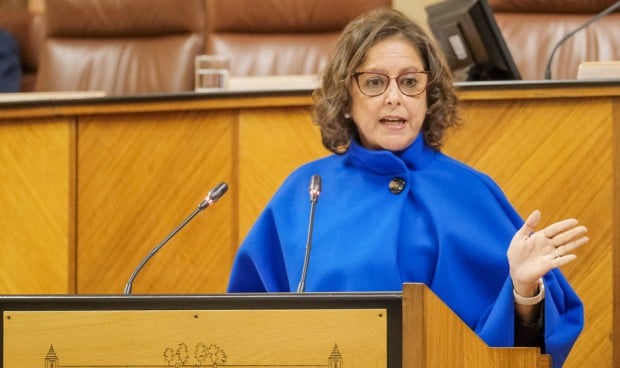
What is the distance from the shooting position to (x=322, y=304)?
156 cm

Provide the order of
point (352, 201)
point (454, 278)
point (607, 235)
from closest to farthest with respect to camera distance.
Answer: point (454, 278) < point (352, 201) < point (607, 235)

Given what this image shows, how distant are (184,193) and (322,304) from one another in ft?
5.22

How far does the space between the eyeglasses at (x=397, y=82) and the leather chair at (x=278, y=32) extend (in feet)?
7.17

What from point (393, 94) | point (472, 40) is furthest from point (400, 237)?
point (472, 40)

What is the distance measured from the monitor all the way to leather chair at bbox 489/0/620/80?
86 cm

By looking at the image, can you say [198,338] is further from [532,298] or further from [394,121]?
[394,121]

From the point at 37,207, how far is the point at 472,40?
1350mm

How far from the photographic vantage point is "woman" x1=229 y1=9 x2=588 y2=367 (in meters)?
2.01

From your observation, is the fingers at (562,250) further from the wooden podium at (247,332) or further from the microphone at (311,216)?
the microphone at (311,216)

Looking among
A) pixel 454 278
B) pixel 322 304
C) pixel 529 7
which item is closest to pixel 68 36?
pixel 529 7

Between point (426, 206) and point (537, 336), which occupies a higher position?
point (426, 206)

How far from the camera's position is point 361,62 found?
91.7 inches

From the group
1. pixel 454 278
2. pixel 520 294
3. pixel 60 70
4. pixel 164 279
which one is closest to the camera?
pixel 520 294

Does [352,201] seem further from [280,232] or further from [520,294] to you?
[520,294]
